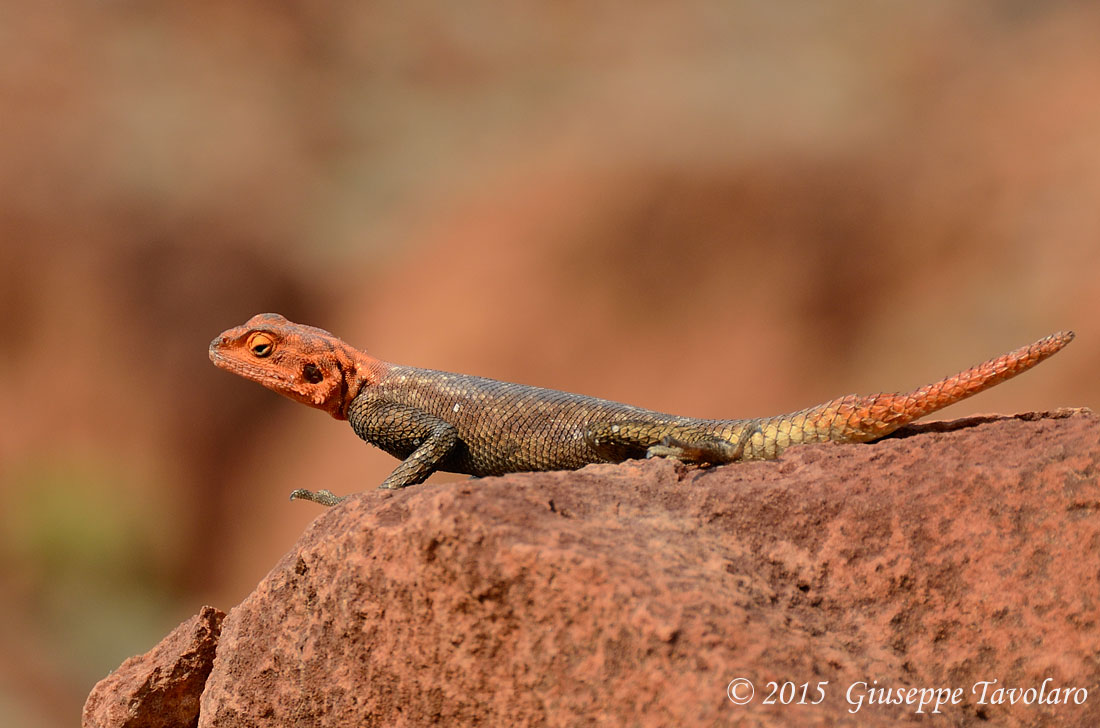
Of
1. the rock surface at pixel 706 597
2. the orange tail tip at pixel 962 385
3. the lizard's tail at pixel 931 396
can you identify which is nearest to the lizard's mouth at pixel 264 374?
the rock surface at pixel 706 597

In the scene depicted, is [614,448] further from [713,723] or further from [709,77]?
[709,77]

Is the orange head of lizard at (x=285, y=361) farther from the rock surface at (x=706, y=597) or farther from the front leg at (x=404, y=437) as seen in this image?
the rock surface at (x=706, y=597)

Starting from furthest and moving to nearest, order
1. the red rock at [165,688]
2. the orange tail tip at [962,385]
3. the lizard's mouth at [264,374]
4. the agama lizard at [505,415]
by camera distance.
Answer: the lizard's mouth at [264,374] → the red rock at [165,688] → the agama lizard at [505,415] → the orange tail tip at [962,385]

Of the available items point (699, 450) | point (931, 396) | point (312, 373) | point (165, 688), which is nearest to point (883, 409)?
point (931, 396)

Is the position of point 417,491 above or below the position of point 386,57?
below

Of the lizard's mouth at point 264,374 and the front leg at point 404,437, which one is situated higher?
the lizard's mouth at point 264,374

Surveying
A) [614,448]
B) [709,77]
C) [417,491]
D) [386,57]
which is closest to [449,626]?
[417,491]

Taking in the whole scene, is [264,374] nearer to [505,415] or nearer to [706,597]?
[505,415]
